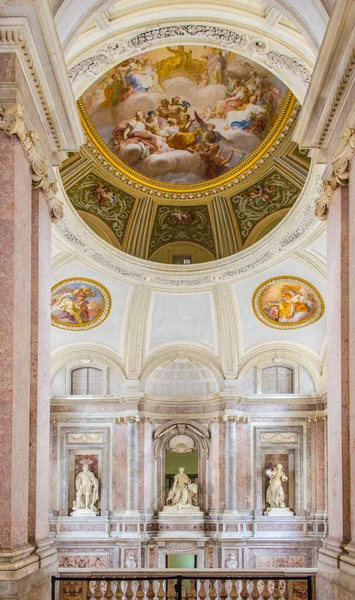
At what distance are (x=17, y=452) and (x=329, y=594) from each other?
5.30m

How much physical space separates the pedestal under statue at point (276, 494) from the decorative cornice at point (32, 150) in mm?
19832

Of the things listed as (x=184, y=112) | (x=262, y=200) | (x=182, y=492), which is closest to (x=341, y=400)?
(x=262, y=200)

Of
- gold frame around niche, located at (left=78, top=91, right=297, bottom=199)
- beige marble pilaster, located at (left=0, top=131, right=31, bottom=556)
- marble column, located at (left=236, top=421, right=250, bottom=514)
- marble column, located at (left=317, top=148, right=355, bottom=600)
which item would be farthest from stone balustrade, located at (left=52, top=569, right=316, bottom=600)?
gold frame around niche, located at (left=78, top=91, right=297, bottom=199)

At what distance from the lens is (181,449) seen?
32281 millimetres

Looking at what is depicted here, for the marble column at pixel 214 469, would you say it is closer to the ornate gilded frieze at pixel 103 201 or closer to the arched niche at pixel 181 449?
the arched niche at pixel 181 449

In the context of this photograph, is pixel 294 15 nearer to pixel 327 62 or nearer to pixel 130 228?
pixel 327 62

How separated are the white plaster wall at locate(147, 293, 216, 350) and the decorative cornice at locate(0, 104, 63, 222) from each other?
56.2ft

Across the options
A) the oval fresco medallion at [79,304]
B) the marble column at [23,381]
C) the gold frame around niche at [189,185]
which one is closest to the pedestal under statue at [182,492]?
the oval fresco medallion at [79,304]

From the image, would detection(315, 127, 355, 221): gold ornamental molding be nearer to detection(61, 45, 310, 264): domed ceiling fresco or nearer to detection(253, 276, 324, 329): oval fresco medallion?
detection(61, 45, 310, 264): domed ceiling fresco

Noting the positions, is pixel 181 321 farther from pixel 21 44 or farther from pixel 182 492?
pixel 21 44

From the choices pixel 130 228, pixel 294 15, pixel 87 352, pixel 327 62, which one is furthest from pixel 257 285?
pixel 327 62

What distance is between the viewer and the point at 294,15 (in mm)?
15117

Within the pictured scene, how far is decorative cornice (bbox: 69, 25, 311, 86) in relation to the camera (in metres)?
18.8

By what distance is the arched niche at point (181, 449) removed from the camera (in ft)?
105
